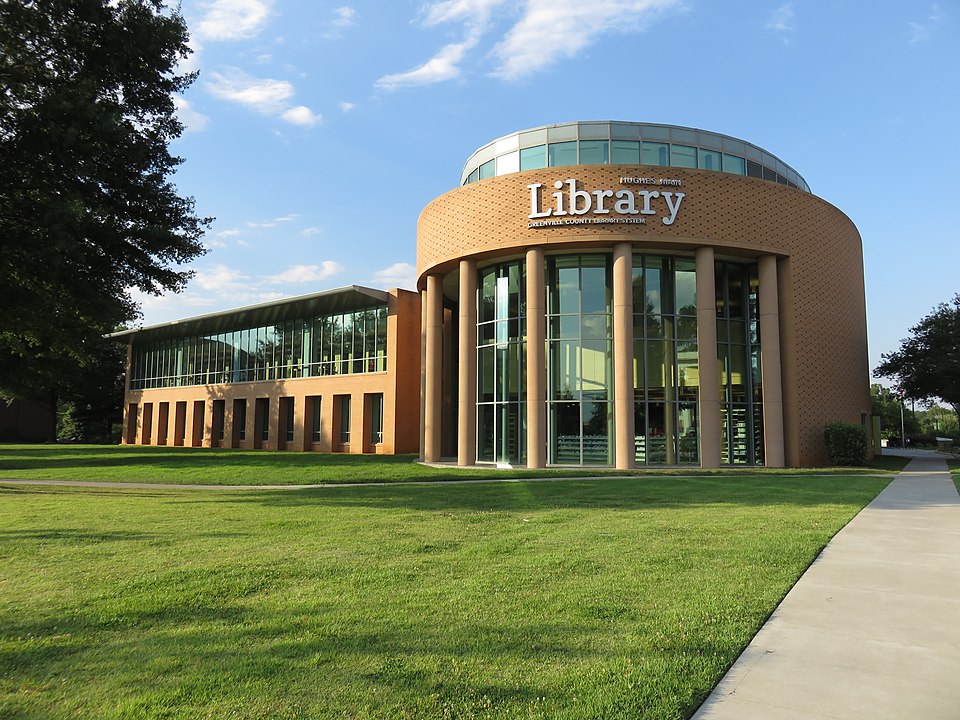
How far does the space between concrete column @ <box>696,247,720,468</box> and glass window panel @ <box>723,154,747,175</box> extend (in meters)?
4.95

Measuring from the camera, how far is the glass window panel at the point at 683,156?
87.1ft

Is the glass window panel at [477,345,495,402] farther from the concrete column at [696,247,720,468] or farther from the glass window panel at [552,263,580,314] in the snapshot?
Answer: the concrete column at [696,247,720,468]

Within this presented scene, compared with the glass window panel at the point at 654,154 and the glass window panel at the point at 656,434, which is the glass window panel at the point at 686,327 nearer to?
the glass window panel at the point at 656,434

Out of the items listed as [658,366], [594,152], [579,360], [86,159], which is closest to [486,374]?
[579,360]

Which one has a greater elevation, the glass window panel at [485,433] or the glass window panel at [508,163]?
the glass window panel at [508,163]

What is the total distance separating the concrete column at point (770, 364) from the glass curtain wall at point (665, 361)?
273 centimetres

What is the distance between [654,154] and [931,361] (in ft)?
72.6

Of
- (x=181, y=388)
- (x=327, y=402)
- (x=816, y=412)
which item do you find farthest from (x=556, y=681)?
(x=181, y=388)

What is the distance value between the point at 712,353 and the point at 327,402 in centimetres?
A: 2624

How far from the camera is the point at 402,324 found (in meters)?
39.4

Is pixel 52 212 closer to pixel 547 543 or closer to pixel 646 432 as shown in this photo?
pixel 547 543

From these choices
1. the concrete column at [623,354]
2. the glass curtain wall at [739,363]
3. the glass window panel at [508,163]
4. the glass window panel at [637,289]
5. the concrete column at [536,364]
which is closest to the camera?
the concrete column at [623,354]

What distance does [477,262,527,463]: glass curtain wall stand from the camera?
27.0 metres

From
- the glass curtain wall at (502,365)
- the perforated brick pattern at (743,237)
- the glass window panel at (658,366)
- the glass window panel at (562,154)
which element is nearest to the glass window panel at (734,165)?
the perforated brick pattern at (743,237)
